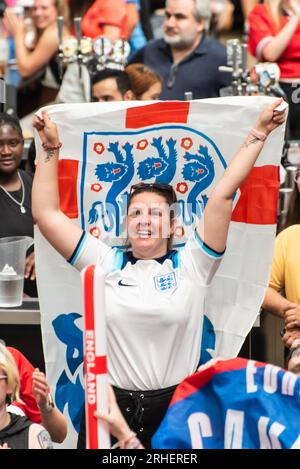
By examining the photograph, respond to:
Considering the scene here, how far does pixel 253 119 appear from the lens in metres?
5.48

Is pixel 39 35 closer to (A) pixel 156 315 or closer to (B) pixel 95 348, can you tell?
(A) pixel 156 315

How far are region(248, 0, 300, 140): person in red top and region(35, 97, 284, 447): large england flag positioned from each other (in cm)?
334

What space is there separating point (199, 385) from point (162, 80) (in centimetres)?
466

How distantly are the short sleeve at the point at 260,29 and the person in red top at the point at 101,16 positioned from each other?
1.05 metres

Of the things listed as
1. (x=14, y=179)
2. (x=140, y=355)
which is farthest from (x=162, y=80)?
(x=140, y=355)

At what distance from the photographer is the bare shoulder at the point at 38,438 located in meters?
4.61

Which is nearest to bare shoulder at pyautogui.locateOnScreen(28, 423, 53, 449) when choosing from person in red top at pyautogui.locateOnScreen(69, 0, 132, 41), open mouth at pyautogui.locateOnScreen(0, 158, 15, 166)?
open mouth at pyautogui.locateOnScreen(0, 158, 15, 166)

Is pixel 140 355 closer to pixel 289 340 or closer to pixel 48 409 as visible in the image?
pixel 48 409

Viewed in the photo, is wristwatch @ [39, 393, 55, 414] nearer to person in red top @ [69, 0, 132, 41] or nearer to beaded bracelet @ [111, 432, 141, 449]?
beaded bracelet @ [111, 432, 141, 449]

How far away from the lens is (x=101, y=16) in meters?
9.62

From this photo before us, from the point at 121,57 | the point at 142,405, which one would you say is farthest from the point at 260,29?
the point at 142,405

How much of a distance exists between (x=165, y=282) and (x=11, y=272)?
61.2 inches

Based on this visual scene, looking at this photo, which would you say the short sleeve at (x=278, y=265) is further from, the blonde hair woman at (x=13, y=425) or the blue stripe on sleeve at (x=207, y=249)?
the blonde hair woman at (x=13, y=425)

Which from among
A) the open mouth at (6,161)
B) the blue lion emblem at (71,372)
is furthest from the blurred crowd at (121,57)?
the blue lion emblem at (71,372)
